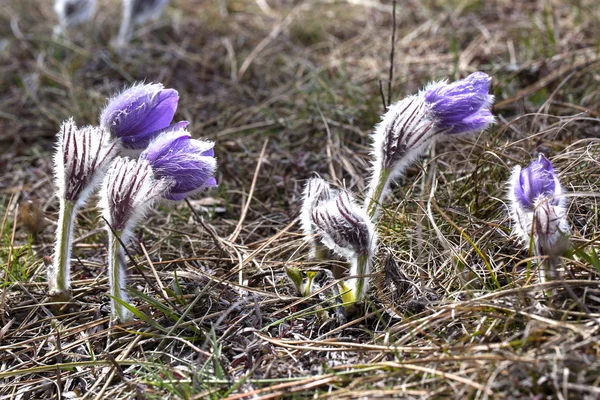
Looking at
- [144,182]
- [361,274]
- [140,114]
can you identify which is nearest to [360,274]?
[361,274]

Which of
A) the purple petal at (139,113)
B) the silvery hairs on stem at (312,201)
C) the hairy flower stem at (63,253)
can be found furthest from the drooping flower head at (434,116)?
the hairy flower stem at (63,253)

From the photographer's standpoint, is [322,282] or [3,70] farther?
[3,70]

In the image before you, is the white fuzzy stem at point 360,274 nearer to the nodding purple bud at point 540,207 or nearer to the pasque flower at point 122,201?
the nodding purple bud at point 540,207

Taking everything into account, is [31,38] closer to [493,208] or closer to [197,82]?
[197,82]

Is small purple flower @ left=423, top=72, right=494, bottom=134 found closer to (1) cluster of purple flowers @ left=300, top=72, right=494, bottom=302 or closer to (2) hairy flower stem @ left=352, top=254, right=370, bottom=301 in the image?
(1) cluster of purple flowers @ left=300, top=72, right=494, bottom=302

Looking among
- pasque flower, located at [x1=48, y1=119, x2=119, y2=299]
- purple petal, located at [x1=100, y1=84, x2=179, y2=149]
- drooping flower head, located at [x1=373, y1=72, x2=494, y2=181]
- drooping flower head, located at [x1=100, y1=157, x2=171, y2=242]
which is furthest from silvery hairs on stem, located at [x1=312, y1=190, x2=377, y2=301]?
pasque flower, located at [x1=48, y1=119, x2=119, y2=299]

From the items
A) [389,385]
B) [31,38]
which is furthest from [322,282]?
[31,38]

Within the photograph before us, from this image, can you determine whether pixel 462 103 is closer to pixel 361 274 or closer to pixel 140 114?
pixel 361 274
